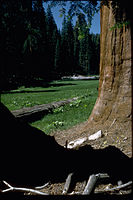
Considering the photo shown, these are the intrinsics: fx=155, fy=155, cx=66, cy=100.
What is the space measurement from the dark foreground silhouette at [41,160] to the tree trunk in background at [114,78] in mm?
1065

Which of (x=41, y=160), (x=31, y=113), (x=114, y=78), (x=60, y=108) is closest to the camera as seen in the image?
(x=41, y=160)

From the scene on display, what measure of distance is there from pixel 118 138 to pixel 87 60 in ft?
226

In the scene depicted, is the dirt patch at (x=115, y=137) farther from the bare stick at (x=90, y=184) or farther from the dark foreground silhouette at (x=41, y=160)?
the bare stick at (x=90, y=184)

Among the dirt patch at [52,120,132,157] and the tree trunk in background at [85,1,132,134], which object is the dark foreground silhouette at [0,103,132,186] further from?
the tree trunk in background at [85,1,132,134]

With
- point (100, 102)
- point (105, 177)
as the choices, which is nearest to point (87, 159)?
point (105, 177)

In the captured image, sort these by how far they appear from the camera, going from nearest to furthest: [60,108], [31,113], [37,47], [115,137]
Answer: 1. [115,137]
2. [31,113]
3. [60,108]
4. [37,47]

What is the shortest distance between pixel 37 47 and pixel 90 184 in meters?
29.0

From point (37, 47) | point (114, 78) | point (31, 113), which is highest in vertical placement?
point (37, 47)

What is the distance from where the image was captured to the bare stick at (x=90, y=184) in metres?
1.58

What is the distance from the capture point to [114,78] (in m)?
3.04

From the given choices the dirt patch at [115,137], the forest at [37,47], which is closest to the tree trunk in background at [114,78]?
the dirt patch at [115,137]

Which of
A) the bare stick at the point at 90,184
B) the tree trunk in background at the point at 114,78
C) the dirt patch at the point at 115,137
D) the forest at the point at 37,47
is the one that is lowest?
the bare stick at the point at 90,184

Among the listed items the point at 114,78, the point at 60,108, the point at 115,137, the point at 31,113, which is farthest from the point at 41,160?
the point at 60,108

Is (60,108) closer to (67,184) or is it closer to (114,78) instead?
(114,78)
